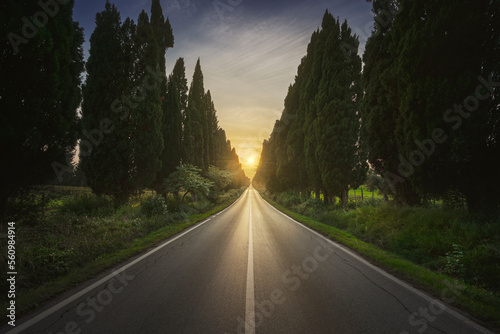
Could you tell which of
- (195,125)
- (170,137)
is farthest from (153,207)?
(195,125)

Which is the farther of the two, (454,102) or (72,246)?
(454,102)

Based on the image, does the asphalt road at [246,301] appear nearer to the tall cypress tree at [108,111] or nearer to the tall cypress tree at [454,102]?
the tall cypress tree at [454,102]

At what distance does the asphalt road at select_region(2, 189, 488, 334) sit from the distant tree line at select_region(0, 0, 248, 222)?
433 centimetres

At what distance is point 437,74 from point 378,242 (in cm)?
629

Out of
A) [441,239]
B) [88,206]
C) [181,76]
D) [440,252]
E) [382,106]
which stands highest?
[181,76]

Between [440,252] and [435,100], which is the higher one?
[435,100]

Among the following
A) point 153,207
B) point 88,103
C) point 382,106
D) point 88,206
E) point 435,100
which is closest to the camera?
point 435,100

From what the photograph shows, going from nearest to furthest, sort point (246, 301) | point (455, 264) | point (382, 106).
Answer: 1. point (246, 301)
2. point (455, 264)
3. point (382, 106)

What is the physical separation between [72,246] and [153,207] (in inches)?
243

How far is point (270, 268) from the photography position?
524 centimetres

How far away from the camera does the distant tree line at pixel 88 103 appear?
5336 mm

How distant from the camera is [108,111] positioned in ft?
37.8

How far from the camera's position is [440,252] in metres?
5.80

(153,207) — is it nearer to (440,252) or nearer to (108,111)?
(108,111)
